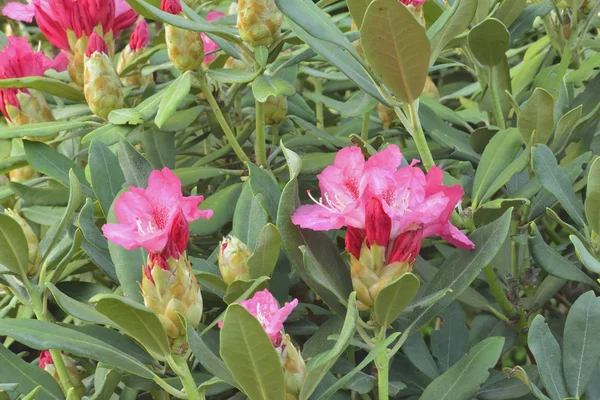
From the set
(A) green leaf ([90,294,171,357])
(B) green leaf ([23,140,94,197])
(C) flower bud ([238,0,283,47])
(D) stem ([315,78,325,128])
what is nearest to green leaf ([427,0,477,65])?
(C) flower bud ([238,0,283,47])

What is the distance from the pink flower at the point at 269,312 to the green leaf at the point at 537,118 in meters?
0.48

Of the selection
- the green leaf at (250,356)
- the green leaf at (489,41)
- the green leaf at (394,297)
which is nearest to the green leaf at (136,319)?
the green leaf at (250,356)

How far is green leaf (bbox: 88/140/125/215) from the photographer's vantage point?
3.88ft

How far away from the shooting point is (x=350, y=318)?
0.86m

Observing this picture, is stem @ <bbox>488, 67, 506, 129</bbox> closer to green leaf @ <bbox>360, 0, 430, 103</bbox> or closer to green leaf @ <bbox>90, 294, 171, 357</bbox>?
green leaf @ <bbox>360, 0, 430, 103</bbox>

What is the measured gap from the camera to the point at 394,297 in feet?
3.07

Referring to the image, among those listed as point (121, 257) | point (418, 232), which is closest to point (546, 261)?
point (418, 232)

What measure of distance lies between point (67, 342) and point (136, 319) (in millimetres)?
126

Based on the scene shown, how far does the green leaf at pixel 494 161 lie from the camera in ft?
3.98

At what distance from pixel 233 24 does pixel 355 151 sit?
86 cm

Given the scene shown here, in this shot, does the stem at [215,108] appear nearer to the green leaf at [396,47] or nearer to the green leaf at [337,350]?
the green leaf at [396,47]

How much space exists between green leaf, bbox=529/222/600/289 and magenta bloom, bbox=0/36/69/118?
90 centimetres

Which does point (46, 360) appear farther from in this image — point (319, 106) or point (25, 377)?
point (319, 106)

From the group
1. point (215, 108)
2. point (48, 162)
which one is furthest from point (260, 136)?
point (48, 162)
